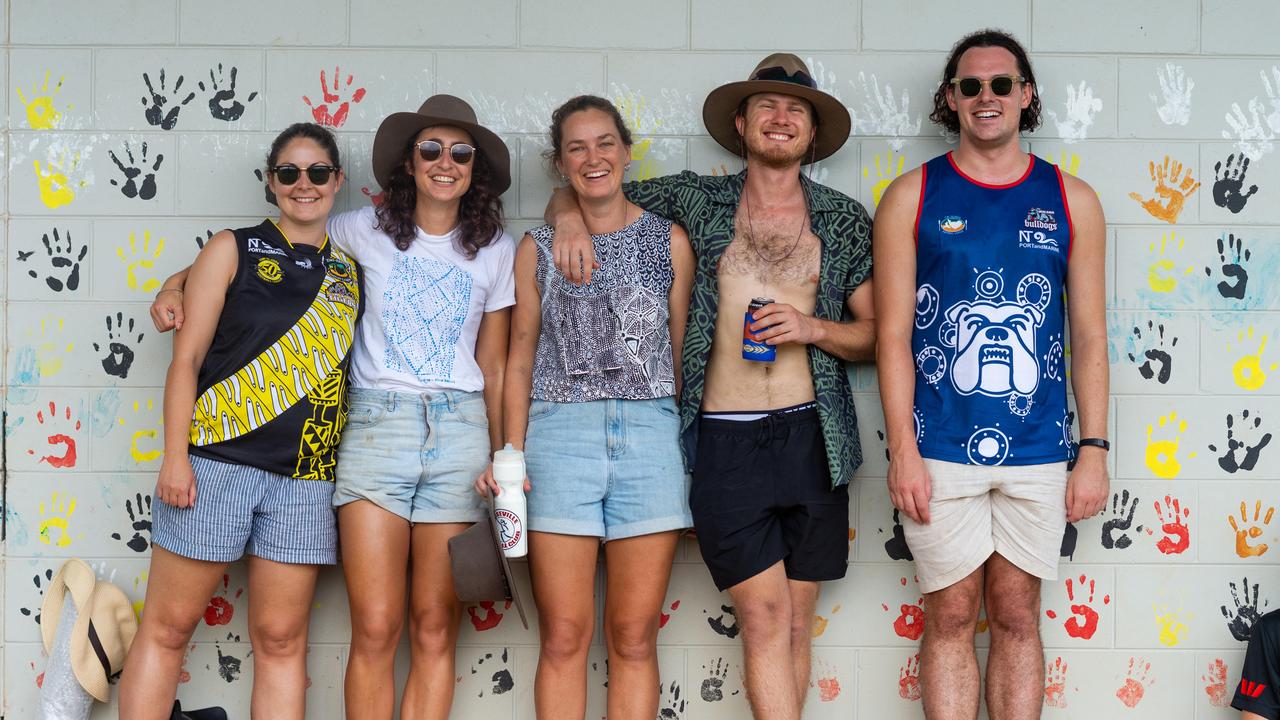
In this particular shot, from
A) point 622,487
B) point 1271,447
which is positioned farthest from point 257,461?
point 1271,447

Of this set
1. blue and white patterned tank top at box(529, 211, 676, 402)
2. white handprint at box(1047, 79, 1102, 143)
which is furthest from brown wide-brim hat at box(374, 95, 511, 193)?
white handprint at box(1047, 79, 1102, 143)

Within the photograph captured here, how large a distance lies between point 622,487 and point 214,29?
88.1 inches

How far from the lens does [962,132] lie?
3.49 m

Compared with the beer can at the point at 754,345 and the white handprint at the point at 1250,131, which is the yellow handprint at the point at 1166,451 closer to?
the white handprint at the point at 1250,131

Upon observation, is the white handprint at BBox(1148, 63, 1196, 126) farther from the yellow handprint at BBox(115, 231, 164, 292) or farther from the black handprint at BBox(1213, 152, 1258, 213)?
the yellow handprint at BBox(115, 231, 164, 292)

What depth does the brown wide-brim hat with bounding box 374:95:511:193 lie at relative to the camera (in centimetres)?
350

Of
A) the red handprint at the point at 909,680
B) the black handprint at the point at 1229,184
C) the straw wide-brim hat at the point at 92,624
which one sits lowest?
the red handprint at the point at 909,680

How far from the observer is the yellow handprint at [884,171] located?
3.79 metres

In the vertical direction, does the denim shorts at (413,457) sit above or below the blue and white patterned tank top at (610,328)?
below

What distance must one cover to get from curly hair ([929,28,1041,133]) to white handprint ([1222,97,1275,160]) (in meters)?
0.72

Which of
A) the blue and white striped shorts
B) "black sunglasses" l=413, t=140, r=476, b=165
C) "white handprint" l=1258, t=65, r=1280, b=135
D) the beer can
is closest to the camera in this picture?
the beer can

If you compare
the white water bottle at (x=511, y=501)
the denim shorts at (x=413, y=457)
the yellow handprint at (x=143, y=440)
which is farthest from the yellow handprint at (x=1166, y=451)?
the yellow handprint at (x=143, y=440)

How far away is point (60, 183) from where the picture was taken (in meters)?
3.81

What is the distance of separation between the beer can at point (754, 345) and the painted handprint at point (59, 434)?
2.46m
